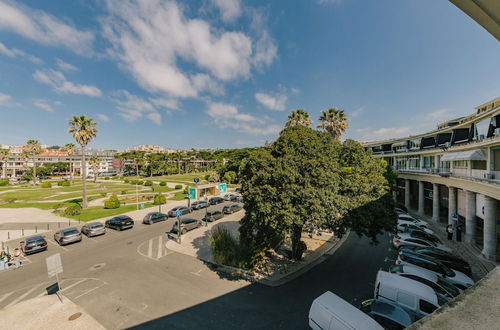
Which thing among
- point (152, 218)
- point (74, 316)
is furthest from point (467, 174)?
point (152, 218)

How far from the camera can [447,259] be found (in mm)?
15312

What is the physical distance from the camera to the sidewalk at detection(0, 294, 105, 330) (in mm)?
10125

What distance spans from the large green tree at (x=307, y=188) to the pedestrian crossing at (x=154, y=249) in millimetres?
7945

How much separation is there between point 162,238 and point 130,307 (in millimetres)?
11334

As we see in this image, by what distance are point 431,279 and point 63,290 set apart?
854 inches

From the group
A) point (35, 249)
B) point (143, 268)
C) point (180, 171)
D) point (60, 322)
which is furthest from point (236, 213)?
point (180, 171)

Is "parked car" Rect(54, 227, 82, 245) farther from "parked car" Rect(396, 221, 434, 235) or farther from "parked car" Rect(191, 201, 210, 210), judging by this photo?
"parked car" Rect(396, 221, 434, 235)

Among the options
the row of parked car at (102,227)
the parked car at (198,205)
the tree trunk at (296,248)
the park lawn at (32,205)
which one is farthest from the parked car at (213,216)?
the park lawn at (32,205)

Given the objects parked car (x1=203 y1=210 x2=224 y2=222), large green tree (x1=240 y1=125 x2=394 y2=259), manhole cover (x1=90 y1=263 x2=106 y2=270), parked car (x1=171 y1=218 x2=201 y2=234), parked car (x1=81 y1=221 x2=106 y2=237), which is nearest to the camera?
large green tree (x1=240 y1=125 x2=394 y2=259)

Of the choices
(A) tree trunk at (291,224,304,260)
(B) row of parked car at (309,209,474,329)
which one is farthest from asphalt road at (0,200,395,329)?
(B) row of parked car at (309,209,474,329)

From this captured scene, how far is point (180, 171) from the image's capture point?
115125 millimetres

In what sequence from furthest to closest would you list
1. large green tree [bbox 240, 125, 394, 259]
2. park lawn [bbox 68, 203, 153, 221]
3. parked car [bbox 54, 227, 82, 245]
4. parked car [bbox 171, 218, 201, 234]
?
1. park lawn [bbox 68, 203, 153, 221]
2. parked car [bbox 171, 218, 201, 234]
3. parked car [bbox 54, 227, 82, 245]
4. large green tree [bbox 240, 125, 394, 259]

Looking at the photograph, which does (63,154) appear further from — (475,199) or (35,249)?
(475,199)

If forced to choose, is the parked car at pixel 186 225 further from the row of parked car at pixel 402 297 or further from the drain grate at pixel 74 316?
the row of parked car at pixel 402 297
